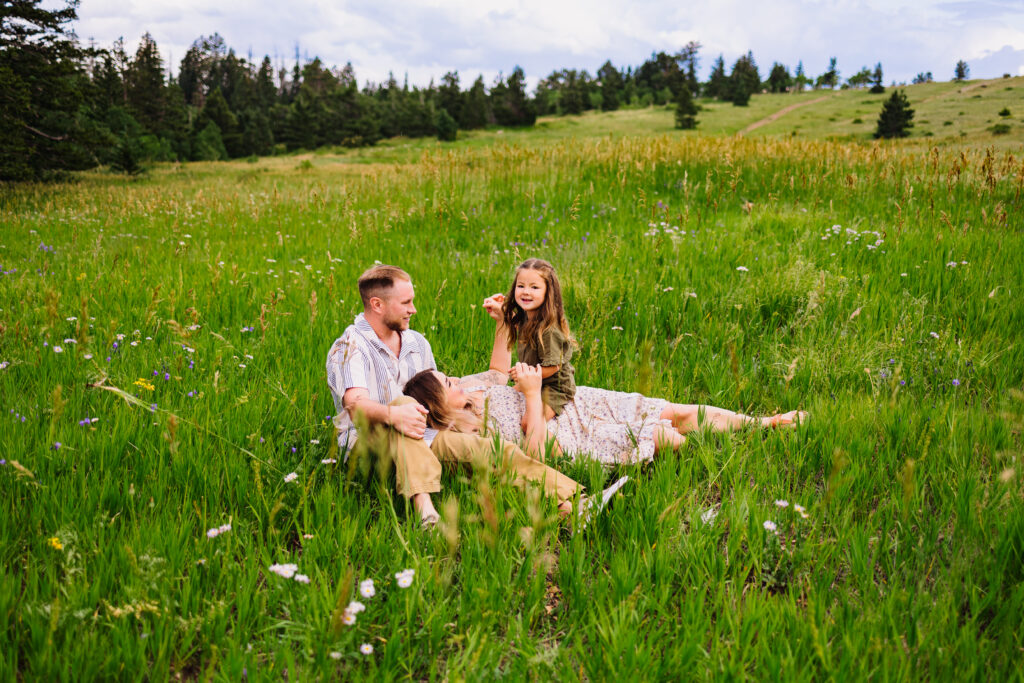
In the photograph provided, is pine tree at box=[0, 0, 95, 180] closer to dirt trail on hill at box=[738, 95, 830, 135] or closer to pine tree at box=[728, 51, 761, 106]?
dirt trail on hill at box=[738, 95, 830, 135]

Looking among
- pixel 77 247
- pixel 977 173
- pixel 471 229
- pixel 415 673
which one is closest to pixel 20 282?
pixel 77 247

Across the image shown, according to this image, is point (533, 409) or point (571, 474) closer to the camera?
point (571, 474)

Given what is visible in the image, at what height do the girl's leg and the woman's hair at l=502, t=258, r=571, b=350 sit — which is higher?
the woman's hair at l=502, t=258, r=571, b=350

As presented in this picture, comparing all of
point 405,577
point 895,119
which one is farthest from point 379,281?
point 895,119

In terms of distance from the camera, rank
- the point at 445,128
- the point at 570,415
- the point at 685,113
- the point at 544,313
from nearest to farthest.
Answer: the point at 570,415, the point at 544,313, the point at 685,113, the point at 445,128

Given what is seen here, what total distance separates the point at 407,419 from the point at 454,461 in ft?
1.48

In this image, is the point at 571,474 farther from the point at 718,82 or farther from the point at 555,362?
the point at 718,82

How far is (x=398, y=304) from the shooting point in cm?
305

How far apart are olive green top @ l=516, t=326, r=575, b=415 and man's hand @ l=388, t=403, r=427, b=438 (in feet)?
3.33

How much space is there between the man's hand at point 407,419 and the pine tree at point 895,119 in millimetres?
42793

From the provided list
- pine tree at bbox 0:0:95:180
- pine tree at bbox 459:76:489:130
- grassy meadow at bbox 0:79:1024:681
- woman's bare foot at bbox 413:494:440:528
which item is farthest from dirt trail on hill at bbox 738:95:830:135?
woman's bare foot at bbox 413:494:440:528

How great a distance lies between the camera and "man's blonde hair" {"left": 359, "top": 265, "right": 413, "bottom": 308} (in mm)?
3031

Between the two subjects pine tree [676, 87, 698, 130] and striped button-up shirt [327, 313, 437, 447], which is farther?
pine tree [676, 87, 698, 130]

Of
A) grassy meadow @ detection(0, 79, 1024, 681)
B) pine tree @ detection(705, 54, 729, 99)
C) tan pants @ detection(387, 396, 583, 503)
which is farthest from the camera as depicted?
pine tree @ detection(705, 54, 729, 99)
